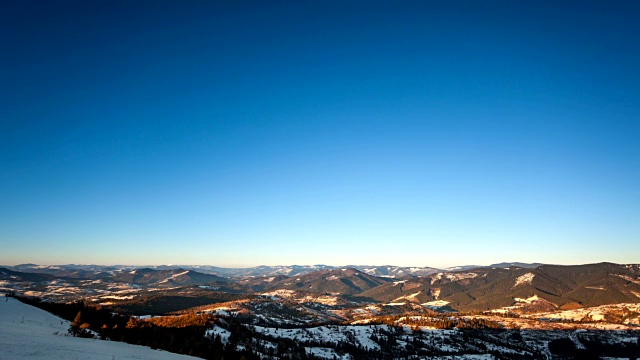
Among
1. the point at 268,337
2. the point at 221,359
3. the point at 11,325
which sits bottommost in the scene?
the point at 268,337

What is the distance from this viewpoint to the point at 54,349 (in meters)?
16.1

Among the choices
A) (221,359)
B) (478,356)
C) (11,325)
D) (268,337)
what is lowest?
(478,356)

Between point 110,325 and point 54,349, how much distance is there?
16.3m

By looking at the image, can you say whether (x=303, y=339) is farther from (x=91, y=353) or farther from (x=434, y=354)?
(x=91, y=353)

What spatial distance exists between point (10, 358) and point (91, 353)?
3903mm

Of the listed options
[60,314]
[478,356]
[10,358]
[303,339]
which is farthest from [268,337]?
[10,358]

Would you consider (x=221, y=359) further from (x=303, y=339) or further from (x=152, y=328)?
(x=303, y=339)

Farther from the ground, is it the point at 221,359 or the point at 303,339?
the point at 221,359

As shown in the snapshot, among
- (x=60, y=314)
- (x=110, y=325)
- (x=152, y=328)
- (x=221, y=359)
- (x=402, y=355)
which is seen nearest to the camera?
(x=221, y=359)

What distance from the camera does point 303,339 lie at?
198 m

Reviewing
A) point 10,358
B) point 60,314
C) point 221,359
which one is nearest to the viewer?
point 10,358

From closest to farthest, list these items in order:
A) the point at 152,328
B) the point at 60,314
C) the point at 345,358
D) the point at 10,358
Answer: the point at 10,358
the point at 152,328
the point at 60,314
the point at 345,358

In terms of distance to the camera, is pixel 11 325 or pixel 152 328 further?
pixel 152 328

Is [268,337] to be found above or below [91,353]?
below
